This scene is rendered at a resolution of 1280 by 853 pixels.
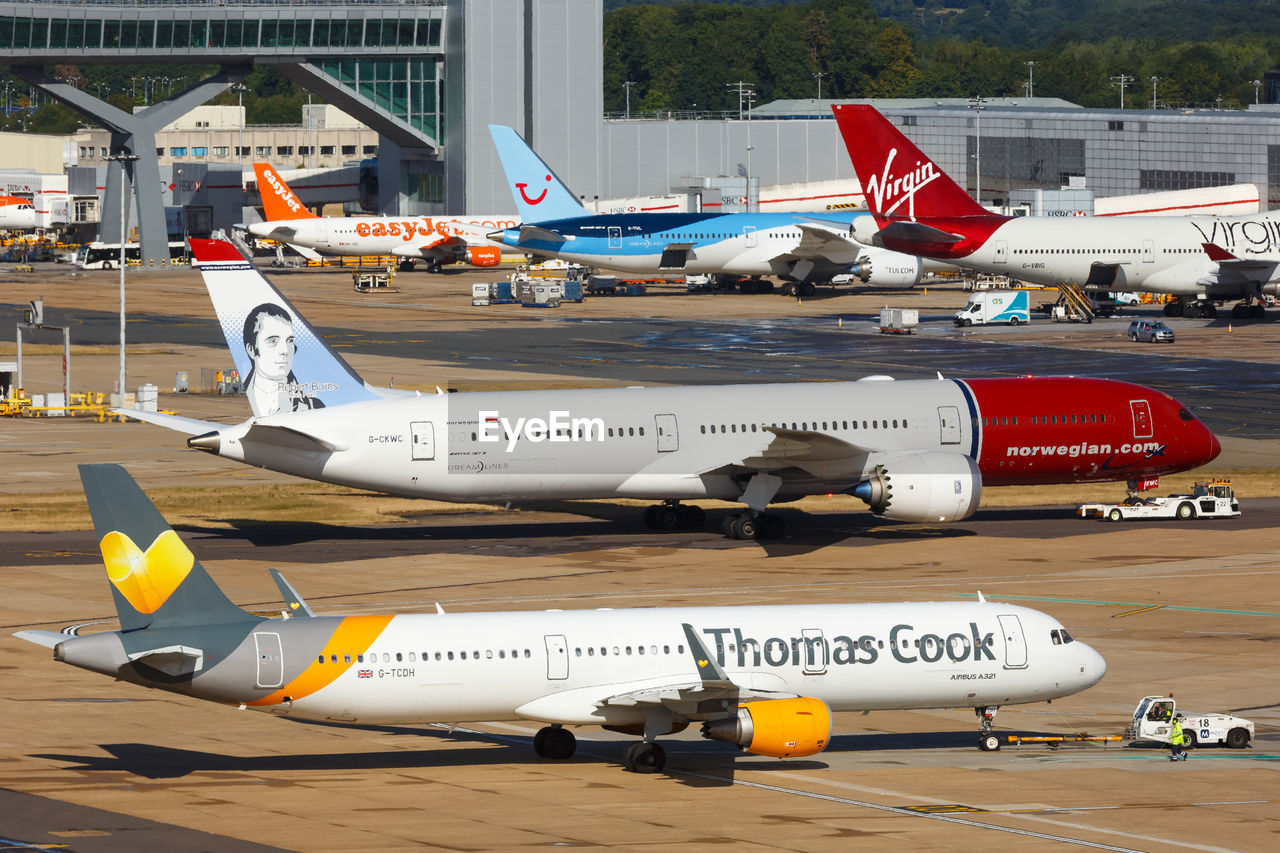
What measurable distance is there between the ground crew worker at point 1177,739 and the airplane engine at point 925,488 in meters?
20.2

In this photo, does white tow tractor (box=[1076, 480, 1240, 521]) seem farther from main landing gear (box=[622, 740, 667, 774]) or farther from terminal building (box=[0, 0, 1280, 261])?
terminal building (box=[0, 0, 1280, 261])

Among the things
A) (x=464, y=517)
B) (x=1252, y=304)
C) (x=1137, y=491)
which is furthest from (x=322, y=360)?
(x=1252, y=304)

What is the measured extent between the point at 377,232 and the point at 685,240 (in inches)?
1732

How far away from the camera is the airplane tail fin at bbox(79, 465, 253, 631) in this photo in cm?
3338

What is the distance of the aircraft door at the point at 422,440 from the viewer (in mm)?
57750

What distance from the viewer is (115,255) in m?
187

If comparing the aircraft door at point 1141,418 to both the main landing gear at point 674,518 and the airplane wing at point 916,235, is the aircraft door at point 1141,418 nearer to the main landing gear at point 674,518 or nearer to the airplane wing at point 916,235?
the main landing gear at point 674,518

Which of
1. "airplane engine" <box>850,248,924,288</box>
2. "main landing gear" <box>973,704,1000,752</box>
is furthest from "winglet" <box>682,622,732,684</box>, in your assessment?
"airplane engine" <box>850,248,924,288</box>

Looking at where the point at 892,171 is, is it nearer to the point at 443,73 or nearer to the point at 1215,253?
the point at 1215,253

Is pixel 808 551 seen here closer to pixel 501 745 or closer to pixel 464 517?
pixel 464 517

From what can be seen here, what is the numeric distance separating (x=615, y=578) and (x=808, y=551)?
7753 millimetres

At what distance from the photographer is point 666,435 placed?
195 feet

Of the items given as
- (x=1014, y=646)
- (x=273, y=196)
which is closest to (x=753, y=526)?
(x=1014, y=646)

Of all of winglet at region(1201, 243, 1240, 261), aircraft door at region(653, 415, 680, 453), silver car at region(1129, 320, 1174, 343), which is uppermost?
winglet at region(1201, 243, 1240, 261)
